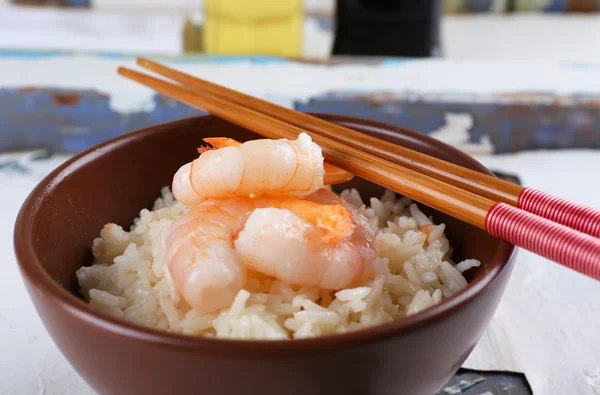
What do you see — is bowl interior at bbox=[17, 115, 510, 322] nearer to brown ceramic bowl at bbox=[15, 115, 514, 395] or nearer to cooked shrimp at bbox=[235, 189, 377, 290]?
brown ceramic bowl at bbox=[15, 115, 514, 395]

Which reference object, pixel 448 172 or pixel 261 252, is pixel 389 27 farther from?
pixel 261 252

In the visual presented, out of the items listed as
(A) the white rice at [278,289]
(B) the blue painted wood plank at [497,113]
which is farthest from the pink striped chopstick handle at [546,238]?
(B) the blue painted wood plank at [497,113]

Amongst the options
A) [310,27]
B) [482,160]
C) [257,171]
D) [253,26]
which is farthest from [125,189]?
[310,27]

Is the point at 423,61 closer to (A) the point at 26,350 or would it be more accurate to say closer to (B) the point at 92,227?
(B) the point at 92,227

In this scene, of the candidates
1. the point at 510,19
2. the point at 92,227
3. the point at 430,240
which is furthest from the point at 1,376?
the point at 510,19

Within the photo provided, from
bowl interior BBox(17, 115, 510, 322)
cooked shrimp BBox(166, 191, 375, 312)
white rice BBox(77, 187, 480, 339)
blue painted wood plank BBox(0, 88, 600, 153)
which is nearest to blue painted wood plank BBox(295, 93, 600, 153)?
blue painted wood plank BBox(0, 88, 600, 153)
